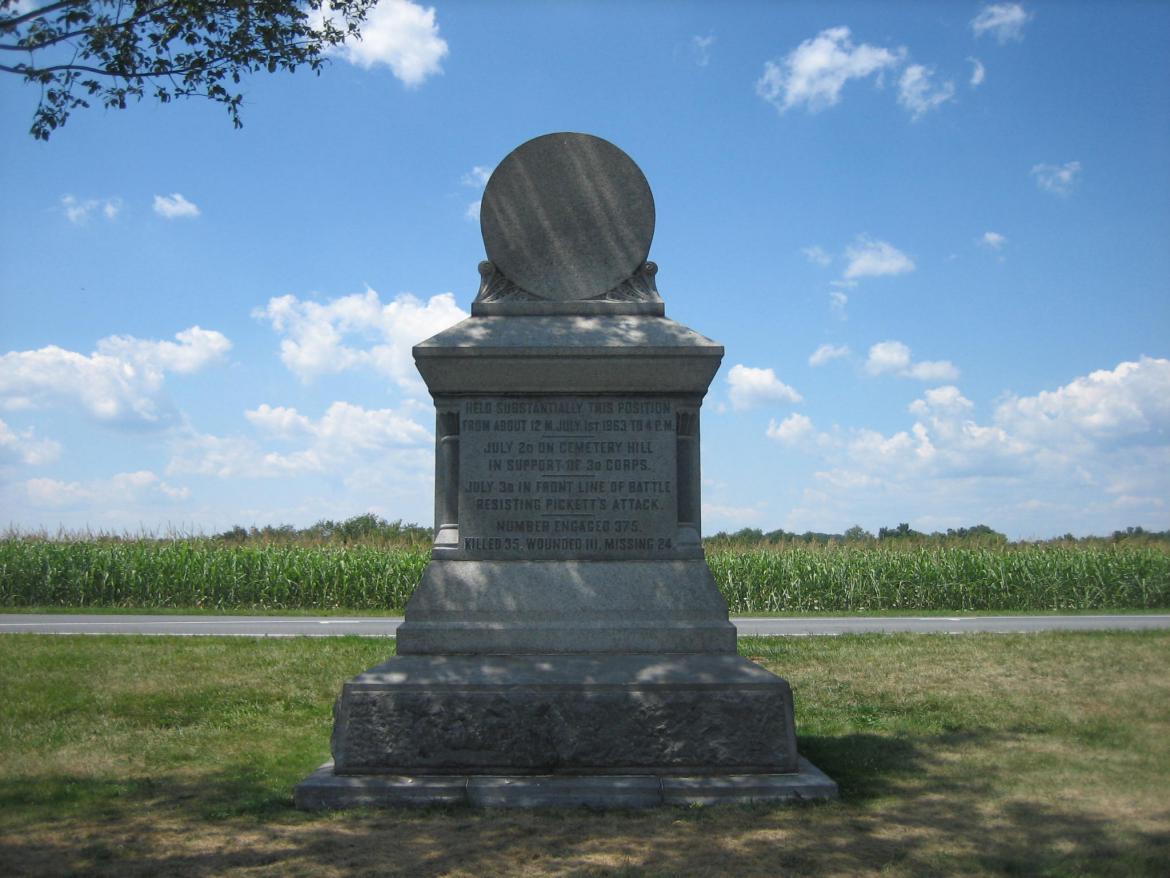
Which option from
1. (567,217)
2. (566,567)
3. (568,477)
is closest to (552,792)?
(566,567)

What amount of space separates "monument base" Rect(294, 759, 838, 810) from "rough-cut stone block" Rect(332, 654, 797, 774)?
10cm

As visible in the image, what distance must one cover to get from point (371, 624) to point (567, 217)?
12460 millimetres

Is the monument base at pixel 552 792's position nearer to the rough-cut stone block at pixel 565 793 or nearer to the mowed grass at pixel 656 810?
the rough-cut stone block at pixel 565 793

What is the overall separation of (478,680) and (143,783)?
2251 millimetres

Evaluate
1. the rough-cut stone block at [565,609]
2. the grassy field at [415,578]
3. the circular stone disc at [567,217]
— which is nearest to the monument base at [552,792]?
the rough-cut stone block at [565,609]

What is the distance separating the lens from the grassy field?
2309 cm

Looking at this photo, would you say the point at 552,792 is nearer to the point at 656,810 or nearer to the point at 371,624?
the point at 656,810

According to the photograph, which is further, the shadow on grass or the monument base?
the monument base

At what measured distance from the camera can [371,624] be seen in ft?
58.2

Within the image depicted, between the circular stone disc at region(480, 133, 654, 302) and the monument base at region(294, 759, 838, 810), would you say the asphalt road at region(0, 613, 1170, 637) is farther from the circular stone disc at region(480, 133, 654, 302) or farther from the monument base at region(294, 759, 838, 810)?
the monument base at region(294, 759, 838, 810)

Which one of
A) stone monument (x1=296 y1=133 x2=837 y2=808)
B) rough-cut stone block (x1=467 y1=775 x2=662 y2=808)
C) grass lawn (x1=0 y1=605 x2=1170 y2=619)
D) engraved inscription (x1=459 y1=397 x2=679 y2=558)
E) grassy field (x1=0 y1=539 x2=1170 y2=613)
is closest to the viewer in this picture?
rough-cut stone block (x1=467 y1=775 x2=662 y2=808)

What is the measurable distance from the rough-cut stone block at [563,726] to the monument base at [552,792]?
0.10 meters

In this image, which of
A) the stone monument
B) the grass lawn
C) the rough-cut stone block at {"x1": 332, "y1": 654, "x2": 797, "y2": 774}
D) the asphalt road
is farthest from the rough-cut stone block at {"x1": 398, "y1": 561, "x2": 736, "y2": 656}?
the grass lawn

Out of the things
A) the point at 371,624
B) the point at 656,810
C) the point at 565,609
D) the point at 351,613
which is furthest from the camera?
the point at 351,613
